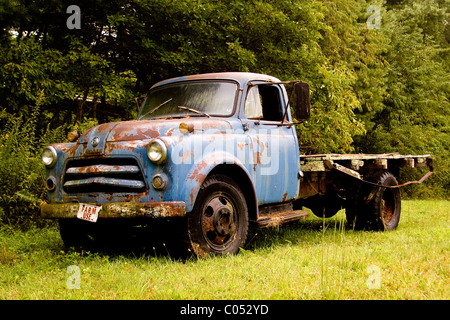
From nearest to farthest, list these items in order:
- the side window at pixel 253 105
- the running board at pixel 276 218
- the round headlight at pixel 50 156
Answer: the round headlight at pixel 50 156 < the running board at pixel 276 218 < the side window at pixel 253 105

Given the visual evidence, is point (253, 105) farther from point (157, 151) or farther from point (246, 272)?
point (246, 272)

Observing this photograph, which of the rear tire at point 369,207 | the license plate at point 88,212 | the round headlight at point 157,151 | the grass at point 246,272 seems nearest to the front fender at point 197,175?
the round headlight at point 157,151

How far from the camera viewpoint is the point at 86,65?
953 centimetres

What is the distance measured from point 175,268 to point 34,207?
3715mm

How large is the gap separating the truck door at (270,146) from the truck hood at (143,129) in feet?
2.03

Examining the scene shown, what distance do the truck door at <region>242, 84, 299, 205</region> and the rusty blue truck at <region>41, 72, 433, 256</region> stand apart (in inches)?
0.5

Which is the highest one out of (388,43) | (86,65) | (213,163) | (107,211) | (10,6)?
(388,43)

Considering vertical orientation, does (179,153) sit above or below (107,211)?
above

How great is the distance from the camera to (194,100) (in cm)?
602

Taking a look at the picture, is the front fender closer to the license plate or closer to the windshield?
the windshield

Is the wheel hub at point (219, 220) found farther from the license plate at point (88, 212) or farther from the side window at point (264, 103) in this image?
the side window at point (264, 103)

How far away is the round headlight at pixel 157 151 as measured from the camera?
4.71 m

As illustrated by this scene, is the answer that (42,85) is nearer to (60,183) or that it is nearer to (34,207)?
(34,207)
